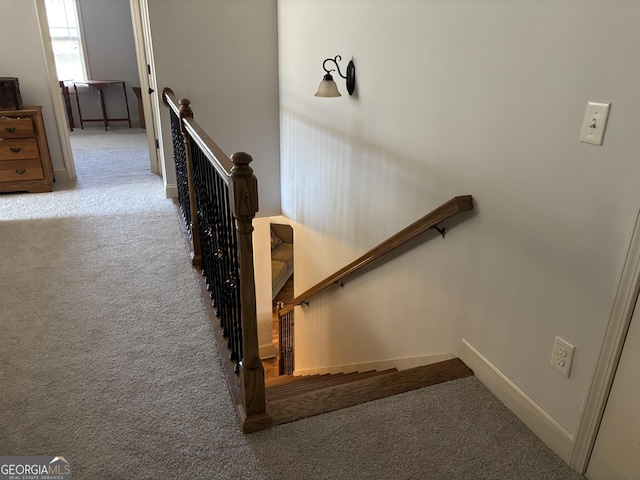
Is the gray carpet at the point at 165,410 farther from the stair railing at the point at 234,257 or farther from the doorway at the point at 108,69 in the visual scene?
the doorway at the point at 108,69

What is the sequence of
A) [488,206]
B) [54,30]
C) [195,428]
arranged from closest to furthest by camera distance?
1. [195,428]
2. [488,206]
3. [54,30]

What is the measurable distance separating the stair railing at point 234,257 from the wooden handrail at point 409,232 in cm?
92

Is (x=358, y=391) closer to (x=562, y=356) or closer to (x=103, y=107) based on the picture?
(x=562, y=356)

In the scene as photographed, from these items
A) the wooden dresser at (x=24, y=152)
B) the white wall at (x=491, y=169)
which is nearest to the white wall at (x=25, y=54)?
the wooden dresser at (x=24, y=152)

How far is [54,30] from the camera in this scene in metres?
8.08

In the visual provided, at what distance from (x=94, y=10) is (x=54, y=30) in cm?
72

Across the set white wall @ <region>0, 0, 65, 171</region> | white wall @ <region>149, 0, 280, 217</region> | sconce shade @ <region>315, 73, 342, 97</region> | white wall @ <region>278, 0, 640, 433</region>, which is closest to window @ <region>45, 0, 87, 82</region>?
white wall @ <region>0, 0, 65, 171</region>

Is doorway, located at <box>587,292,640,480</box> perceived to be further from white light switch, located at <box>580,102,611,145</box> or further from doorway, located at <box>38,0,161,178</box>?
doorway, located at <box>38,0,161,178</box>

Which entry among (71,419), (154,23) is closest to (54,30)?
(154,23)

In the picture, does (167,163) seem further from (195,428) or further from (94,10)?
(94,10)

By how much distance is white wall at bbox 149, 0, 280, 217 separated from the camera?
3.95m

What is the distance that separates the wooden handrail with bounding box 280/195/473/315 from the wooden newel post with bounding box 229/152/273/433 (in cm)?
91

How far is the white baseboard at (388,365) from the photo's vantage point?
2.46 m

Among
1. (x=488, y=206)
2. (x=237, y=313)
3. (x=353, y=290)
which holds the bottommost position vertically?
(x=353, y=290)
